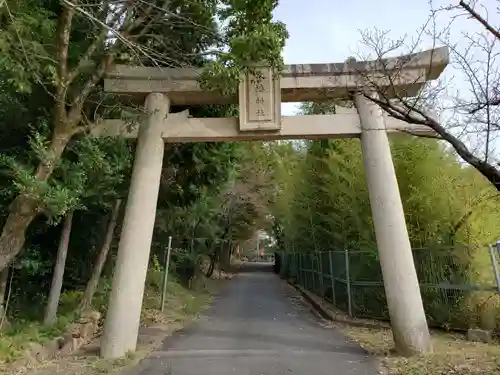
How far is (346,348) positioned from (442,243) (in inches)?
101

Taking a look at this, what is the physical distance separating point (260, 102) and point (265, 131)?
44 cm

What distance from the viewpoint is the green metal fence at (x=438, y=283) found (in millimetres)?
6770

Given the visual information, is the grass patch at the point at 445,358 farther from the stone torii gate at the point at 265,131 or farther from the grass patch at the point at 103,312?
the grass patch at the point at 103,312

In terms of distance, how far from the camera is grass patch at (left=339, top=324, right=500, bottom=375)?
500cm

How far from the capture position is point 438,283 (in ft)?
24.1

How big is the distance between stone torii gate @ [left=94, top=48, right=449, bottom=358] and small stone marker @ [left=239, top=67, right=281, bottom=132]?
15 mm

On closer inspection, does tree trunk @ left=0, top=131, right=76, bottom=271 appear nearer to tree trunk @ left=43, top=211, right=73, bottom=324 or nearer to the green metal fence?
tree trunk @ left=43, top=211, right=73, bottom=324

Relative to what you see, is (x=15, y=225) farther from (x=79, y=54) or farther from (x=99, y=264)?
(x=99, y=264)

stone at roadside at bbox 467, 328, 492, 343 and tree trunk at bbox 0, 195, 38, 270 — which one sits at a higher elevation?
tree trunk at bbox 0, 195, 38, 270

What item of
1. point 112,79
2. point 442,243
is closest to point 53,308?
point 112,79

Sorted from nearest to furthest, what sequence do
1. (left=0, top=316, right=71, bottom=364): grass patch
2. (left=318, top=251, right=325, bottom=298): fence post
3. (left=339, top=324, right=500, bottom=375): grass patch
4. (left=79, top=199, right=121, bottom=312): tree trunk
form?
(left=339, top=324, right=500, bottom=375): grass patch
(left=0, top=316, right=71, bottom=364): grass patch
(left=79, top=199, right=121, bottom=312): tree trunk
(left=318, top=251, right=325, bottom=298): fence post

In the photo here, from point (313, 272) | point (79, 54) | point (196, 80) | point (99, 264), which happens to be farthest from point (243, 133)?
point (313, 272)

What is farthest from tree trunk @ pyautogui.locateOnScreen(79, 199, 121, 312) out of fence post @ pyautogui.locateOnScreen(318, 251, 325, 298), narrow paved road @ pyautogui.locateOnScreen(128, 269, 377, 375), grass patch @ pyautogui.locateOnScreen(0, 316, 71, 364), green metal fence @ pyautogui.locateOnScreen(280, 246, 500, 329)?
fence post @ pyautogui.locateOnScreen(318, 251, 325, 298)

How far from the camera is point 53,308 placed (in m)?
7.07
